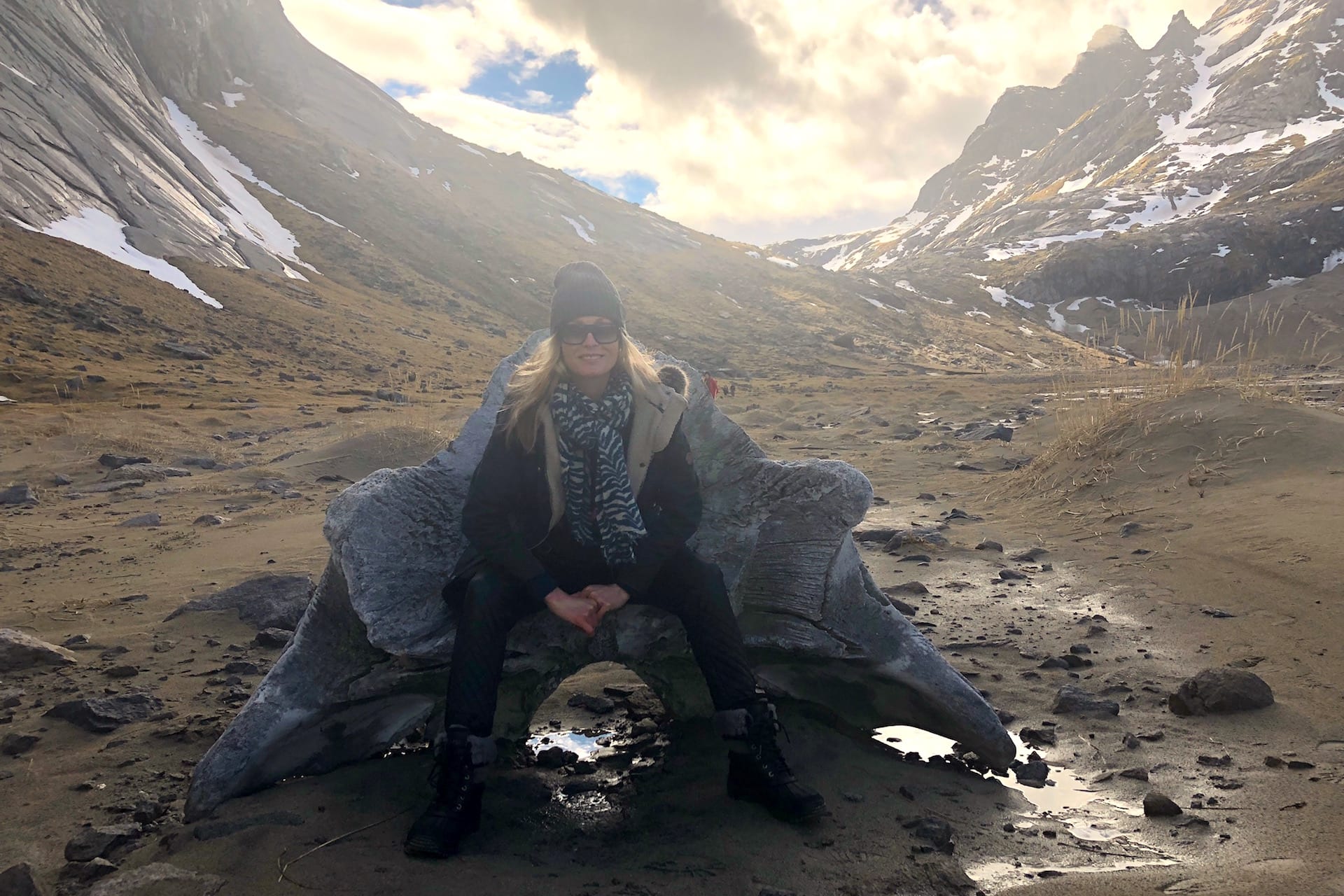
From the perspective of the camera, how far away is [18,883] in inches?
94.0

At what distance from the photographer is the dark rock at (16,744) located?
3.28 metres

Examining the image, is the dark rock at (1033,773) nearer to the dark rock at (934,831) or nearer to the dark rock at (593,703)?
the dark rock at (934,831)

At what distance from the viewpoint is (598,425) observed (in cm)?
342

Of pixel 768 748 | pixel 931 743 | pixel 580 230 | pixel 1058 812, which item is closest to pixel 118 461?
pixel 768 748

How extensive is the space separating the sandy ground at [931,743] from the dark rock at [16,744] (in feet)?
0.08

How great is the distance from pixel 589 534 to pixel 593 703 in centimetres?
116

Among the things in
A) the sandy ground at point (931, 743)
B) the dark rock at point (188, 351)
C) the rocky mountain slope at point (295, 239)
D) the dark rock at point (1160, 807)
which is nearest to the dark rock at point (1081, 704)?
the sandy ground at point (931, 743)

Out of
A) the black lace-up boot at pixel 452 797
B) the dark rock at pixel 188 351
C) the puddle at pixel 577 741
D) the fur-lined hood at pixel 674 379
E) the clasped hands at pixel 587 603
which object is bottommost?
the dark rock at pixel 188 351

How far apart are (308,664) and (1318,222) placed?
9180 cm

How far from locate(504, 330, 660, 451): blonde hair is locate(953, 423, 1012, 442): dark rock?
10.2m

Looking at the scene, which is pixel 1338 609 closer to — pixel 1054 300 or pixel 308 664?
pixel 308 664

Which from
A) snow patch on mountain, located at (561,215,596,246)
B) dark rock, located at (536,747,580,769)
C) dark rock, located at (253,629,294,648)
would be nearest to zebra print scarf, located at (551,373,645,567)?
dark rock, located at (536,747,580,769)

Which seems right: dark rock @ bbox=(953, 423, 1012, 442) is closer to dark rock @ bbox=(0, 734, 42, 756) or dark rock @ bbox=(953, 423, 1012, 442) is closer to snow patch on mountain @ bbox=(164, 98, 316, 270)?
dark rock @ bbox=(0, 734, 42, 756)

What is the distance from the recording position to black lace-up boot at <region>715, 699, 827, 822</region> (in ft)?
9.50
